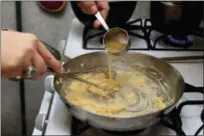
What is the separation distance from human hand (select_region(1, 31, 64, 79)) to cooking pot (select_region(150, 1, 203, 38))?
1.45 feet

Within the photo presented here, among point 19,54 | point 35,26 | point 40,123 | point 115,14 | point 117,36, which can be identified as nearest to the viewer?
point 19,54

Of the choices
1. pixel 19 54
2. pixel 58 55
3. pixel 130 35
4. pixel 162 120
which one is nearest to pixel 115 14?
pixel 130 35

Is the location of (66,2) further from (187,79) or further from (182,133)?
(182,133)

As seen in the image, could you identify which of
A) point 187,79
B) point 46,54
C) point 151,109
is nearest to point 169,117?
point 151,109

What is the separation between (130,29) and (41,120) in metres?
0.48

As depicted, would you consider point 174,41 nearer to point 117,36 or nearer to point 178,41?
point 178,41

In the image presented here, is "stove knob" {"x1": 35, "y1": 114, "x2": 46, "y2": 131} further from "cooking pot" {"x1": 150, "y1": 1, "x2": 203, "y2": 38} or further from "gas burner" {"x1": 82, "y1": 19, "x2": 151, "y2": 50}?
"cooking pot" {"x1": 150, "y1": 1, "x2": 203, "y2": 38}

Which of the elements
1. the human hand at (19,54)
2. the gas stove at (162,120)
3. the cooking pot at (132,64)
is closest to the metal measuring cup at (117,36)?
the cooking pot at (132,64)

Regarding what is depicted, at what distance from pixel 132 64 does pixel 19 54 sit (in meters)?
0.40

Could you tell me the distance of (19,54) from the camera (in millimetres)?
652

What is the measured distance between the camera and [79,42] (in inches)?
44.1

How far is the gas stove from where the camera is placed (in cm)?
80

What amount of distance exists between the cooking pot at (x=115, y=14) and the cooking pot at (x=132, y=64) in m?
0.15

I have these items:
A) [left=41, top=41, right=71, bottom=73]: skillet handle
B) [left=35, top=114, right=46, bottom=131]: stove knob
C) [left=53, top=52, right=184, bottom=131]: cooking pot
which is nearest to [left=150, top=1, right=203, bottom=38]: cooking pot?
[left=53, top=52, right=184, bottom=131]: cooking pot
